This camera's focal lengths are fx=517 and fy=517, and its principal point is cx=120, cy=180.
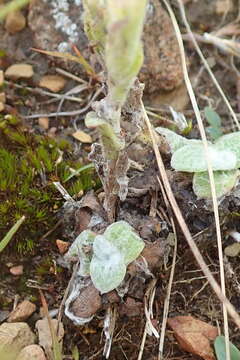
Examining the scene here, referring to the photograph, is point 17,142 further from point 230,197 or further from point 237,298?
point 237,298

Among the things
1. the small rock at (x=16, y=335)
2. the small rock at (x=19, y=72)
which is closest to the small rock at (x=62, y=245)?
the small rock at (x=16, y=335)

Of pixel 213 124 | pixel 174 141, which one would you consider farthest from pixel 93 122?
pixel 213 124

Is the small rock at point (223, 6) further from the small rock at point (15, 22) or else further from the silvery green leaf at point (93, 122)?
the silvery green leaf at point (93, 122)

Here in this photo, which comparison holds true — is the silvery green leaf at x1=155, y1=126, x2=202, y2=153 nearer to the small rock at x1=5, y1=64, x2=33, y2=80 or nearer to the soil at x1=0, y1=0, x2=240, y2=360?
the soil at x1=0, y1=0, x2=240, y2=360

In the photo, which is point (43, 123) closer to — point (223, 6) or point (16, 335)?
point (16, 335)

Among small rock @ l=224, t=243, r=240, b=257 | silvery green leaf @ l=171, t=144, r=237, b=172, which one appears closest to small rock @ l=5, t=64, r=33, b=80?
silvery green leaf @ l=171, t=144, r=237, b=172
